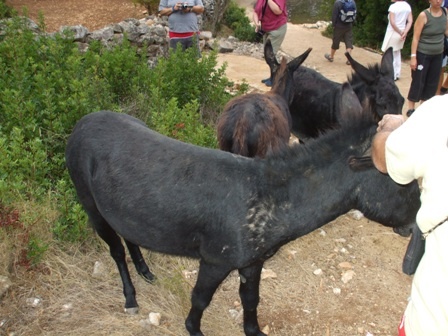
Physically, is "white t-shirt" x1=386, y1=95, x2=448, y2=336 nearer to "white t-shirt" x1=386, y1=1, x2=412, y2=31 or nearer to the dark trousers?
the dark trousers

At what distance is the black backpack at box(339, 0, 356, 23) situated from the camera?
1040 cm

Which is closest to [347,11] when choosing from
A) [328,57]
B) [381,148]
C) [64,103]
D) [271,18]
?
[328,57]

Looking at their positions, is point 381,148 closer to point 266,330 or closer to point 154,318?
point 266,330

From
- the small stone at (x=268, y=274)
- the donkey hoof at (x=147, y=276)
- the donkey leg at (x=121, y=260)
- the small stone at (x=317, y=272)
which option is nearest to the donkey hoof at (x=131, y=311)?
the donkey leg at (x=121, y=260)

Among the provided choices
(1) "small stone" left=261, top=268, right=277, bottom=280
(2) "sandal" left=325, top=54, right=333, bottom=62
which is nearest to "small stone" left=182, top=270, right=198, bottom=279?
(1) "small stone" left=261, top=268, right=277, bottom=280

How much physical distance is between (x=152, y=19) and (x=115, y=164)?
943 cm

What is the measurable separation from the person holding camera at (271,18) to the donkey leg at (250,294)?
5.93 m

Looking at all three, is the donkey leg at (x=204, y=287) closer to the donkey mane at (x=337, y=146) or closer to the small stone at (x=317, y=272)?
the donkey mane at (x=337, y=146)

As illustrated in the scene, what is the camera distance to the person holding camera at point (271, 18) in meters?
8.38

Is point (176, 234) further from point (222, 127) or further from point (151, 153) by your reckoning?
point (222, 127)

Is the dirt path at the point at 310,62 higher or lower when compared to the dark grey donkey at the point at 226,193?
lower

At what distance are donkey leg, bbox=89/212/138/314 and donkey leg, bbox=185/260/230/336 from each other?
63cm

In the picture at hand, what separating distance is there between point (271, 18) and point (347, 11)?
281 cm

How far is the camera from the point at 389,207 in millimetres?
2592
